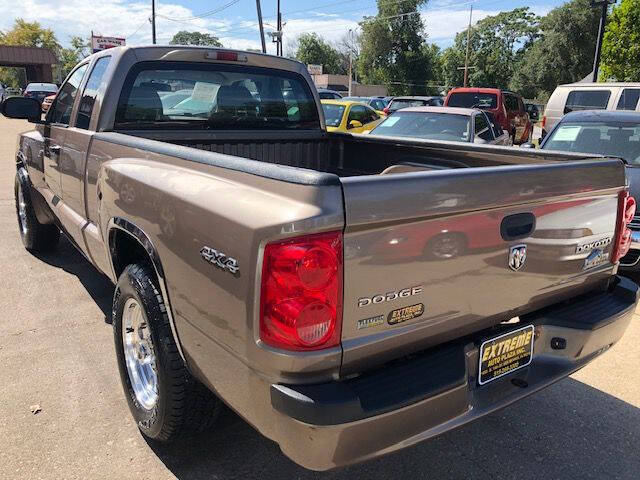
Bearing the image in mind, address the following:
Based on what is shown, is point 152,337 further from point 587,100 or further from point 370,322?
point 587,100

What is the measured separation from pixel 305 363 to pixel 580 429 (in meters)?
2.07

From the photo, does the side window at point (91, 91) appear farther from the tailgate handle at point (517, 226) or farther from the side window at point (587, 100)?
the side window at point (587, 100)

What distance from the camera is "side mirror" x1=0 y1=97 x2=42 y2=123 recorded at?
4.55 metres

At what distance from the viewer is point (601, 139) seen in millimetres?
6629

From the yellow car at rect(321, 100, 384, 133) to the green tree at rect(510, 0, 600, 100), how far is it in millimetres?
46043

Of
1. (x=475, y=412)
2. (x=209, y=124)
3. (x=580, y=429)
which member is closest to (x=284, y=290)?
(x=475, y=412)

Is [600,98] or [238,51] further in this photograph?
[600,98]

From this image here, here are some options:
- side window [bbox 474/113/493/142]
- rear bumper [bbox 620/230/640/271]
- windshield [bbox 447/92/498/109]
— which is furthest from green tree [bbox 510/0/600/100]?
rear bumper [bbox 620/230/640/271]

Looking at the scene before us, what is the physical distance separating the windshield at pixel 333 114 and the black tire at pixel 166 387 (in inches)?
399

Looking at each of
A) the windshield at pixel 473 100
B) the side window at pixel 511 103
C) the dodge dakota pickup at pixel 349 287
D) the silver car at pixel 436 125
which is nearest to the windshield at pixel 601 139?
the silver car at pixel 436 125

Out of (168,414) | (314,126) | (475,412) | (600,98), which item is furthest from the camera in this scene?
(600,98)

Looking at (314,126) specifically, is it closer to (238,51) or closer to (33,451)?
(238,51)

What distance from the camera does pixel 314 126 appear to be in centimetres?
461

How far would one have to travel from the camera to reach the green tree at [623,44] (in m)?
21.8
